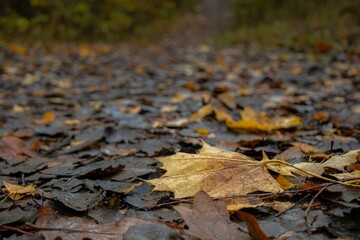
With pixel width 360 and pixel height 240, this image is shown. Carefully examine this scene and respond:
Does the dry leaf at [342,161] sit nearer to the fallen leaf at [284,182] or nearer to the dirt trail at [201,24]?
the fallen leaf at [284,182]

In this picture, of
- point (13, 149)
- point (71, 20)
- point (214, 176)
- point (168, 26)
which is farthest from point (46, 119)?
point (168, 26)

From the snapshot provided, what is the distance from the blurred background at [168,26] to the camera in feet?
24.9

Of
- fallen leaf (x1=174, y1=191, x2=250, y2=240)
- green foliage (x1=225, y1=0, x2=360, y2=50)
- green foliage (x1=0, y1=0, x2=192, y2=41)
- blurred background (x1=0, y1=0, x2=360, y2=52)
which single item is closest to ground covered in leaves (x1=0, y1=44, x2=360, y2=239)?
fallen leaf (x1=174, y1=191, x2=250, y2=240)

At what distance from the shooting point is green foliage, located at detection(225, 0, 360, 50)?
714cm

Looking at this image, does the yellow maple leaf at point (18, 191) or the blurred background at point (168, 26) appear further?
the blurred background at point (168, 26)

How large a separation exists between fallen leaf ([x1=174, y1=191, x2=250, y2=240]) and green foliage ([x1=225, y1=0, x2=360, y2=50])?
604 centimetres

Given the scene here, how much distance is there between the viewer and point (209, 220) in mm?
1038

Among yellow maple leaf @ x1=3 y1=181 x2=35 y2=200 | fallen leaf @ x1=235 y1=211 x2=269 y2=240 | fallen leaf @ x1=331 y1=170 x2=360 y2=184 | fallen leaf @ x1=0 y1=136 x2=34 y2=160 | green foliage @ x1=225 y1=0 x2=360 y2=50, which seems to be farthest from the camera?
green foliage @ x1=225 y1=0 x2=360 y2=50

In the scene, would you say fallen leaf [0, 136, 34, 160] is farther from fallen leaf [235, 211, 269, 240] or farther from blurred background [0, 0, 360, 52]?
blurred background [0, 0, 360, 52]

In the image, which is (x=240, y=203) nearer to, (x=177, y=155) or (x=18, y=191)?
(x=177, y=155)

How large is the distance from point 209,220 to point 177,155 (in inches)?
14.1

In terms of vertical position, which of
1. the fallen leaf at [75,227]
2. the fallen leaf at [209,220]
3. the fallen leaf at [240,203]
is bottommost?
the fallen leaf at [75,227]

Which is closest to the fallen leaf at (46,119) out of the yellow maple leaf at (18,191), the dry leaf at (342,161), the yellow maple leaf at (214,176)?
the yellow maple leaf at (18,191)

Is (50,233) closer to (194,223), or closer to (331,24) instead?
(194,223)
